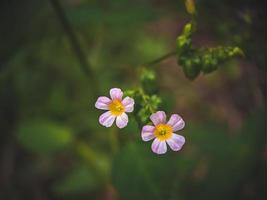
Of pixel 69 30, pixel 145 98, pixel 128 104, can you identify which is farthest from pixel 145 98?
pixel 69 30

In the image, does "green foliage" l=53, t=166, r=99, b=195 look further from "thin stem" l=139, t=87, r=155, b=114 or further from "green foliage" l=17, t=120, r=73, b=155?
"thin stem" l=139, t=87, r=155, b=114

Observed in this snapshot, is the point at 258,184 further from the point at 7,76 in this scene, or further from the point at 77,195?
the point at 7,76

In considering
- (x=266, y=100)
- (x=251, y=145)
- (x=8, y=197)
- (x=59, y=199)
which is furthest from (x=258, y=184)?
(x=8, y=197)

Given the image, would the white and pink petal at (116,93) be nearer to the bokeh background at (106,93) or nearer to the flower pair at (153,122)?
the flower pair at (153,122)

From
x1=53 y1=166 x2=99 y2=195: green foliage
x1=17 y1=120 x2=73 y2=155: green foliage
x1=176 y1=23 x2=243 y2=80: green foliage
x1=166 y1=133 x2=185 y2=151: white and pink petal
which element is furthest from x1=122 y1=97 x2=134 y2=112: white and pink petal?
x1=53 y1=166 x2=99 y2=195: green foliage

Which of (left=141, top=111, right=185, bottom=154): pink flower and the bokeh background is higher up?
the bokeh background

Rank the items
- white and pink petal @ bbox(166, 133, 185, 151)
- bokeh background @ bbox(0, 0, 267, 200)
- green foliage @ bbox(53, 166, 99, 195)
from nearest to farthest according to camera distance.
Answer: white and pink petal @ bbox(166, 133, 185, 151)
bokeh background @ bbox(0, 0, 267, 200)
green foliage @ bbox(53, 166, 99, 195)

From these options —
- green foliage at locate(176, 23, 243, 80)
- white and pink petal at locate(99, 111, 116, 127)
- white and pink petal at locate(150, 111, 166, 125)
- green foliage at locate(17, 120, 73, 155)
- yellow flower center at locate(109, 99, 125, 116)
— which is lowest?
white and pink petal at locate(150, 111, 166, 125)
